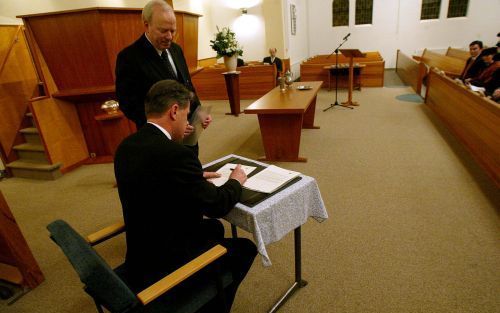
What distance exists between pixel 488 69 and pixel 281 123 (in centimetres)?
353

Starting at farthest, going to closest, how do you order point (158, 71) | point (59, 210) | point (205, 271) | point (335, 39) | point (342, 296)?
point (335, 39) < point (59, 210) < point (158, 71) < point (342, 296) < point (205, 271)

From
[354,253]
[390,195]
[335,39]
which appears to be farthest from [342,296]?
[335,39]

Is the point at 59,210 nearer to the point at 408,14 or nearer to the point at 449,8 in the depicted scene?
the point at 408,14

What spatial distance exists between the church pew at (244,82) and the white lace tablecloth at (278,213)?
522cm

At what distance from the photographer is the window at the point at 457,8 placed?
33.0ft

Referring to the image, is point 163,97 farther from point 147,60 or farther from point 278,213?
point 147,60

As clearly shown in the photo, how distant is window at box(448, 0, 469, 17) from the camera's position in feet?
33.0

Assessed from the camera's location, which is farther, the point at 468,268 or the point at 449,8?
the point at 449,8

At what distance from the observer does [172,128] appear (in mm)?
1257

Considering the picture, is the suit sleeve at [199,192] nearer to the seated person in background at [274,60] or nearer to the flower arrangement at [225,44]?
the flower arrangement at [225,44]

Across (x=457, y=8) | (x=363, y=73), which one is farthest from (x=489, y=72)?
(x=457, y=8)

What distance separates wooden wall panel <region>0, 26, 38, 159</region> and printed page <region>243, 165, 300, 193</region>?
4.15 meters

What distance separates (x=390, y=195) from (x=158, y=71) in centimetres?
214

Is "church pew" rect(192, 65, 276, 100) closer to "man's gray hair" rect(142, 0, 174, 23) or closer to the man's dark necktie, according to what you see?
the man's dark necktie
